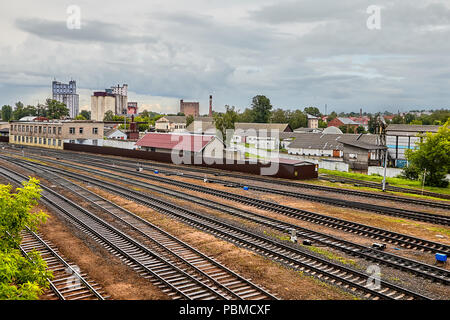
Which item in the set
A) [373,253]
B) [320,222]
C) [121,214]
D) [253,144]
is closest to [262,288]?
[373,253]

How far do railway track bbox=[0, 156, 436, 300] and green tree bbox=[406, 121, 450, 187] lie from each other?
27656 millimetres

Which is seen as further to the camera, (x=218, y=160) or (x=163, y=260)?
(x=218, y=160)

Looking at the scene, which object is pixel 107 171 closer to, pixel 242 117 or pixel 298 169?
pixel 298 169

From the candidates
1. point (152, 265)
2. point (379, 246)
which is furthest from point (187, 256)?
point (379, 246)

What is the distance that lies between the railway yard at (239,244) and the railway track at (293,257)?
5 centimetres

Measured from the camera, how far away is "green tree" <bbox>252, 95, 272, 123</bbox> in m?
132

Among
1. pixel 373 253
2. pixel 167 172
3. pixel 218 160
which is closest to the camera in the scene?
pixel 373 253

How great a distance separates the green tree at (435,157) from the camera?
A: 3747 centimetres

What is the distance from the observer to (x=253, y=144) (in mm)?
91938

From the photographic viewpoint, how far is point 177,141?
182 feet

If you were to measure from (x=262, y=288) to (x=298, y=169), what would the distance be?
27675mm

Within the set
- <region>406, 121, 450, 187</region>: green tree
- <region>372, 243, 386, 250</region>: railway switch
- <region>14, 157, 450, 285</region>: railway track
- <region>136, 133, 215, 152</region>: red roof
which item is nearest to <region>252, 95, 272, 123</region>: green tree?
<region>136, 133, 215, 152</region>: red roof

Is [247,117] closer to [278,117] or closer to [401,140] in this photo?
[278,117]

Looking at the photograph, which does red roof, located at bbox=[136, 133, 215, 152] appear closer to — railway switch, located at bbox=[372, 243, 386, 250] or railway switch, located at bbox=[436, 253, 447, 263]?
railway switch, located at bbox=[372, 243, 386, 250]
